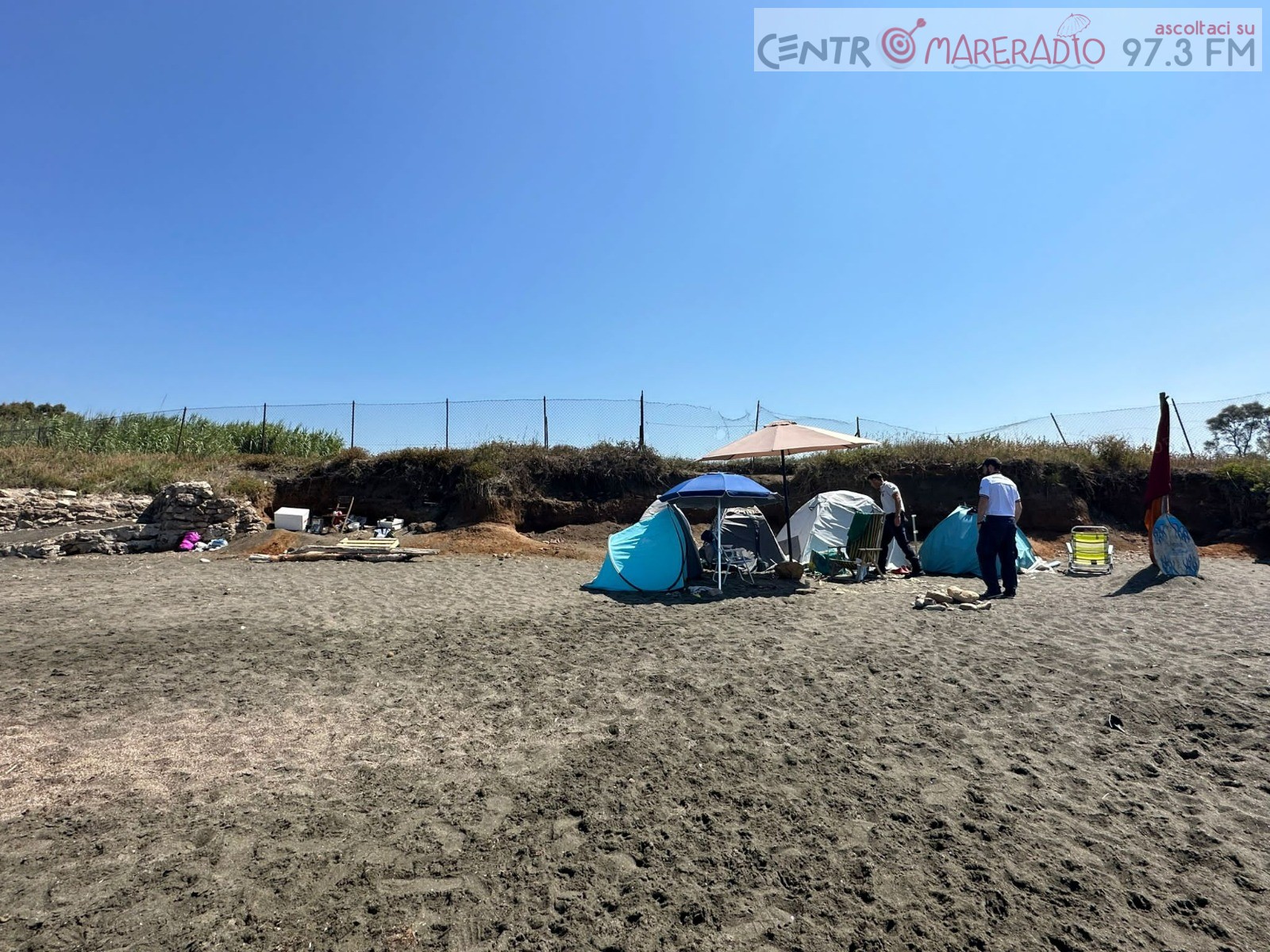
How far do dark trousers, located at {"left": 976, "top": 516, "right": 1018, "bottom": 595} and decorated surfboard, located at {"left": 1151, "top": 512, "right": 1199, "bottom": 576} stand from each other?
8.27ft

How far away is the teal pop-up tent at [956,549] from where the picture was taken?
10.7 m

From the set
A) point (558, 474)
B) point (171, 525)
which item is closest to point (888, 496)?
point (558, 474)

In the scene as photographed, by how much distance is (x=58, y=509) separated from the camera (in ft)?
49.3

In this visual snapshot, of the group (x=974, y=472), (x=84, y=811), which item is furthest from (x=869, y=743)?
(x=974, y=472)

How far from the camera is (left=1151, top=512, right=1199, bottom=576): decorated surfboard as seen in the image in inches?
348

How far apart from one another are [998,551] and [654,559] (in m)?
4.77

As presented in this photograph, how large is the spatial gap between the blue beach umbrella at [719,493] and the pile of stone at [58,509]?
1434 centimetres

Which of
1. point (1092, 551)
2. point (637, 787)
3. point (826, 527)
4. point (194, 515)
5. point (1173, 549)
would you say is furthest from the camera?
point (194, 515)

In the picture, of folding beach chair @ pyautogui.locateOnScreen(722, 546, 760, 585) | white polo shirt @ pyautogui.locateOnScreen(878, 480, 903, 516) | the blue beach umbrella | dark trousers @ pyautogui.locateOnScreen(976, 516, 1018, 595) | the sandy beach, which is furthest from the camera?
white polo shirt @ pyautogui.locateOnScreen(878, 480, 903, 516)

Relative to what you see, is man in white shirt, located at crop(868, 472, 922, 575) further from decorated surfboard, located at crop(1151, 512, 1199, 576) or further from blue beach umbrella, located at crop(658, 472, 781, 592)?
decorated surfboard, located at crop(1151, 512, 1199, 576)

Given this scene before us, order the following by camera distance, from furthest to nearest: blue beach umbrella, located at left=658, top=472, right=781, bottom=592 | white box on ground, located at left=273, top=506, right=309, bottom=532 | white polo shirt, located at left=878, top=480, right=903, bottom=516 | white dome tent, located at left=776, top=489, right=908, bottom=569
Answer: white box on ground, located at left=273, top=506, right=309, bottom=532
white dome tent, located at left=776, top=489, right=908, bottom=569
white polo shirt, located at left=878, top=480, right=903, bottom=516
blue beach umbrella, located at left=658, top=472, right=781, bottom=592

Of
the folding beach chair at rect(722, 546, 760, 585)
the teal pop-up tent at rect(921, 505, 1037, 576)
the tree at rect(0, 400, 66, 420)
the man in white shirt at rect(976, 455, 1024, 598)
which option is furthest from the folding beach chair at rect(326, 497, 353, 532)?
the tree at rect(0, 400, 66, 420)

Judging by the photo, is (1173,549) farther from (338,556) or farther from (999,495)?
(338,556)

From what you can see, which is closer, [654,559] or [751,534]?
[654,559]
